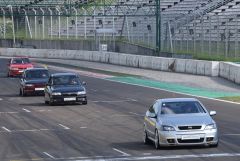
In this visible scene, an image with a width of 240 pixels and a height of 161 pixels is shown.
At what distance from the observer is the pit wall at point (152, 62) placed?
4962 centimetres

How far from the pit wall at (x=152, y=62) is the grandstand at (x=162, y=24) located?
6.28ft

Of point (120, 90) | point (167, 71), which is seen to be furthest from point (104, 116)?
point (167, 71)

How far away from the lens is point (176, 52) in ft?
211

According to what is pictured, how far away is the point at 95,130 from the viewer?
26.7 m

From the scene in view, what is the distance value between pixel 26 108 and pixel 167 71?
24116 millimetres

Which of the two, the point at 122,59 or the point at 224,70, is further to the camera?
the point at 122,59

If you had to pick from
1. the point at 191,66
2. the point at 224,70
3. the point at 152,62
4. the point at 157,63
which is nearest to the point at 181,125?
the point at 224,70

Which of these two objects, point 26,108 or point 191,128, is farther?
point 26,108

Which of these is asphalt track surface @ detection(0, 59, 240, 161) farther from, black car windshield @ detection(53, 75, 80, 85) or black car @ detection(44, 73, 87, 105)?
black car windshield @ detection(53, 75, 80, 85)

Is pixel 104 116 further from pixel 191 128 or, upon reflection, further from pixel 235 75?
pixel 235 75

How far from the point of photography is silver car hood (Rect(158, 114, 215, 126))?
2009 centimetres

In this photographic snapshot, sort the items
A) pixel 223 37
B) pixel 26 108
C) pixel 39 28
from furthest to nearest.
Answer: pixel 39 28 < pixel 223 37 < pixel 26 108

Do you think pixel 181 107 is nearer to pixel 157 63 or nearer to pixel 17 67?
pixel 157 63

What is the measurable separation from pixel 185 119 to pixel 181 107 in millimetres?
942
